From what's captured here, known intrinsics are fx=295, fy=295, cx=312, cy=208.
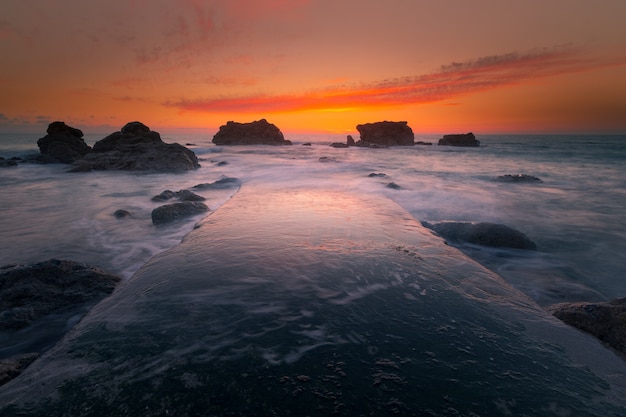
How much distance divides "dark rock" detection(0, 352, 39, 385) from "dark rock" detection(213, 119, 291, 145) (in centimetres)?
8866

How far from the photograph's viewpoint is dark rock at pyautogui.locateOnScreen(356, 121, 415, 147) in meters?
85.7

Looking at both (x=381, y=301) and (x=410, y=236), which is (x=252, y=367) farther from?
(x=410, y=236)

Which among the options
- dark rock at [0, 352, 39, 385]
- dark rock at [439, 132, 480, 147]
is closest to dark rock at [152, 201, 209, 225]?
dark rock at [0, 352, 39, 385]

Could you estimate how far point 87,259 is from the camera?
24.4 ft

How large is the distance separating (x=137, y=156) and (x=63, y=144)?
15.5m

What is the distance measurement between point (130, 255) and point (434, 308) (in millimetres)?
7354

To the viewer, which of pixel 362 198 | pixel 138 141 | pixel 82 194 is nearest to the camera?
pixel 362 198

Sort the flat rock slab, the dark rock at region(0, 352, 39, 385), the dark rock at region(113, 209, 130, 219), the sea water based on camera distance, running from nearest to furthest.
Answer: the flat rock slab → the dark rock at region(0, 352, 39, 385) → the sea water → the dark rock at region(113, 209, 130, 219)

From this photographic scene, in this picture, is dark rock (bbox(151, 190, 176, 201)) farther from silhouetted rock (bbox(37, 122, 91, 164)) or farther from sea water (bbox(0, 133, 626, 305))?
silhouetted rock (bbox(37, 122, 91, 164))

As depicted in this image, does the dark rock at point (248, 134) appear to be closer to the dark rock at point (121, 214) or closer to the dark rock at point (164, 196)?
the dark rock at point (164, 196)

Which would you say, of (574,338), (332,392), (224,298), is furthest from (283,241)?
(574,338)

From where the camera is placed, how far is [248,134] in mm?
89562

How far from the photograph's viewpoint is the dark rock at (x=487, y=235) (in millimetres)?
8312

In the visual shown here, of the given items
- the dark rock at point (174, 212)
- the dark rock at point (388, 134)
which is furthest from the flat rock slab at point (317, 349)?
the dark rock at point (388, 134)
